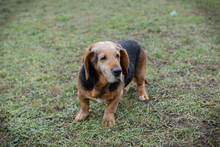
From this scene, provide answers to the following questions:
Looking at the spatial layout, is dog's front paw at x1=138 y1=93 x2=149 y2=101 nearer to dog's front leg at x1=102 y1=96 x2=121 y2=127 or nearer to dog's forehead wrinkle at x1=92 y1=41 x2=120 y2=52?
dog's front leg at x1=102 y1=96 x2=121 y2=127

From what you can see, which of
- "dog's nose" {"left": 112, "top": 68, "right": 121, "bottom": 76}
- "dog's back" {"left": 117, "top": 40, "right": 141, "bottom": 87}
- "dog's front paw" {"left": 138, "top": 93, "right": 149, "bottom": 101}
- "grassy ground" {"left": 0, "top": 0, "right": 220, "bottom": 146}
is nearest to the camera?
"dog's nose" {"left": 112, "top": 68, "right": 121, "bottom": 76}

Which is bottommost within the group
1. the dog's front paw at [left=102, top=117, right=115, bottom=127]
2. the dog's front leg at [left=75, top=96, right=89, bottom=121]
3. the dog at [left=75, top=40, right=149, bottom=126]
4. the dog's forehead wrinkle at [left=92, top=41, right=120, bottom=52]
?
the dog's front paw at [left=102, top=117, right=115, bottom=127]

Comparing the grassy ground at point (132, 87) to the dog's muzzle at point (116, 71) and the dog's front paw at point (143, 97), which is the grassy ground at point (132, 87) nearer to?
the dog's front paw at point (143, 97)

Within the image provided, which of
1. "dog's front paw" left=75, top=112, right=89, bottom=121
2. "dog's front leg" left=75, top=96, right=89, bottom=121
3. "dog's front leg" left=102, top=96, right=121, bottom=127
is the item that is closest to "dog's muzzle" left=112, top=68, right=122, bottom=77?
"dog's front leg" left=102, top=96, right=121, bottom=127

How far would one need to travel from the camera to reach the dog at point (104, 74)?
3.14 m

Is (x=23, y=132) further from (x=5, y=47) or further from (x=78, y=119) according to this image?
(x=5, y=47)

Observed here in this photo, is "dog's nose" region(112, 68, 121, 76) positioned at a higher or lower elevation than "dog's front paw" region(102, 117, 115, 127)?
higher

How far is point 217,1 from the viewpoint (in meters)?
11.7

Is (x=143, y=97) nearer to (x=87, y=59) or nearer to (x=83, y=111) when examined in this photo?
(x=83, y=111)

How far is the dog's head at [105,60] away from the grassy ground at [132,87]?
119 centimetres

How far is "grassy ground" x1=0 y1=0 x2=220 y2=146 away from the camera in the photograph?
3.61 metres

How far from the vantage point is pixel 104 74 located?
3.22 metres

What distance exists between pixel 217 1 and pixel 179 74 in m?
8.88

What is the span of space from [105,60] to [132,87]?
7.28 ft
